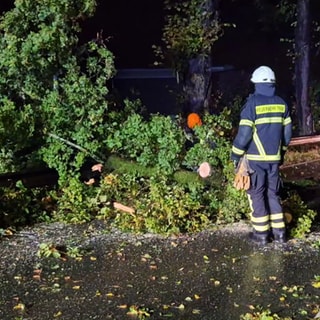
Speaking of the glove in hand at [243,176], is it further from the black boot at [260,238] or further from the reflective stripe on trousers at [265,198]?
the black boot at [260,238]

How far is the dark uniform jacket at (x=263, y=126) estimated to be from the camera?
19.2 ft

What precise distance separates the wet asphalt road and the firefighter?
0.75ft

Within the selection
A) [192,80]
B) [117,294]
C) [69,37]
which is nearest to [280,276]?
[117,294]

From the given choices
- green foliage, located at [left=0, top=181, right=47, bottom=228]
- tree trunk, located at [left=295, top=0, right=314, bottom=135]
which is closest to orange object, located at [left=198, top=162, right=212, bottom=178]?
green foliage, located at [left=0, top=181, right=47, bottom=228]

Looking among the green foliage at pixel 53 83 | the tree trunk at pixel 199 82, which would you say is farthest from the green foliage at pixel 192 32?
the green foliage at pixel 53 83

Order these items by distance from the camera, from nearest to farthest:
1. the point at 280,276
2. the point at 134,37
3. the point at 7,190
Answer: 1. the point at 280,276
2. the point at 7,190
3. the point at 134,37

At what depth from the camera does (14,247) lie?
19.5ft

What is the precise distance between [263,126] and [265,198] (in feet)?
2.39

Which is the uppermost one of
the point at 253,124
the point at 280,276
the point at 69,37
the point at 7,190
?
the point at 69,37

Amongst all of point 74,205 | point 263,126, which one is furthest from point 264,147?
point 74,205

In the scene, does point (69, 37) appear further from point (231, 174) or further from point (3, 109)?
point (231, 174)

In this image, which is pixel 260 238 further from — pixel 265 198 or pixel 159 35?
pixel 159 35

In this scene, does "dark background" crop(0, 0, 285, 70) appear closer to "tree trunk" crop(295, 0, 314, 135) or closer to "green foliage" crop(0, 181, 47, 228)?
"tree trunk" crop(295, 0, 314, 135)

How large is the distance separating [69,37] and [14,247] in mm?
2626
